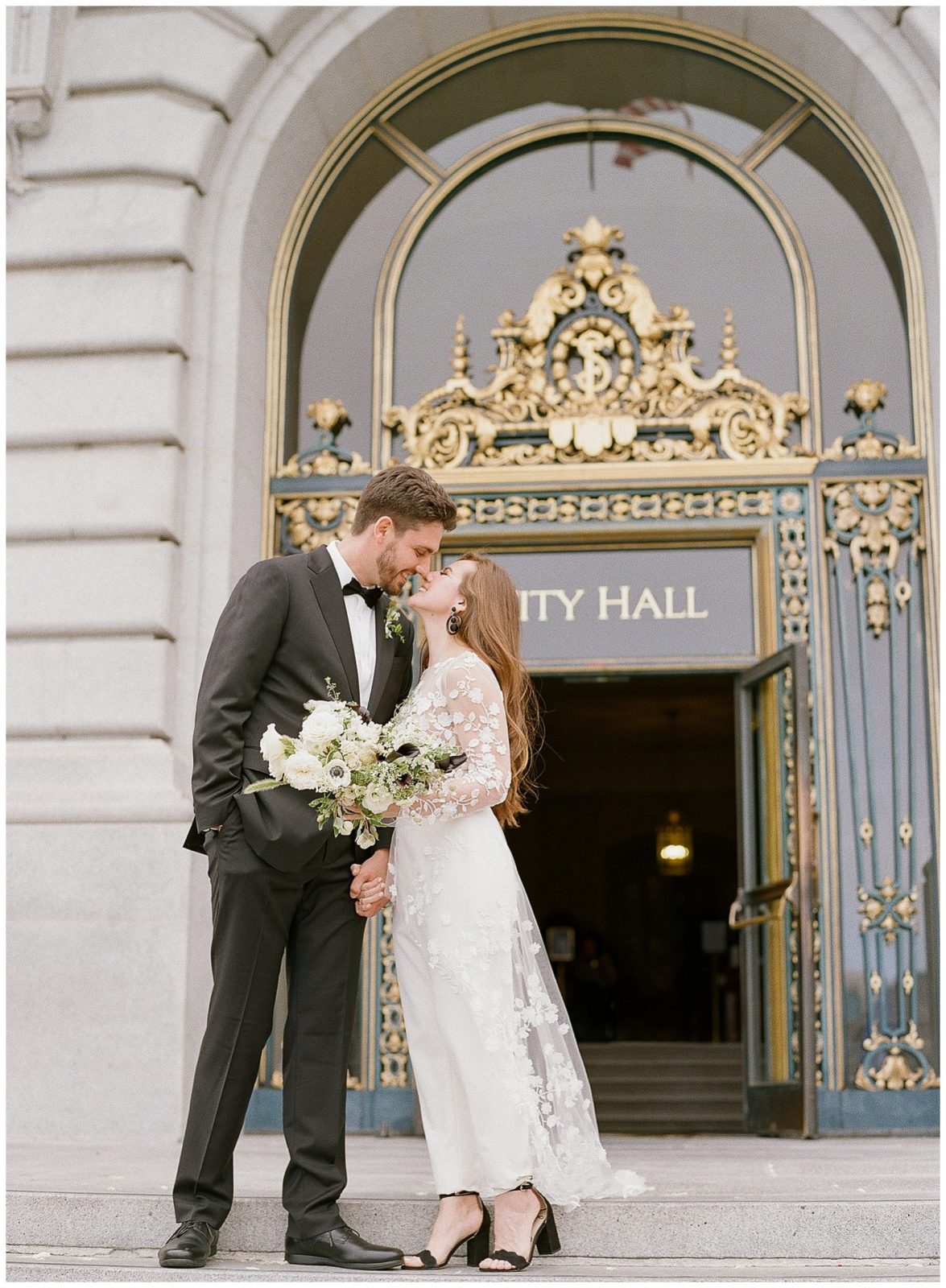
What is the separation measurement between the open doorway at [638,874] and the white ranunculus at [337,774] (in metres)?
15.7

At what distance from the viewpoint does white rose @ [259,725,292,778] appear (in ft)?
14.3

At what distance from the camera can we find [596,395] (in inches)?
367

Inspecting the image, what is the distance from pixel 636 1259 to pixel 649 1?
800 cm

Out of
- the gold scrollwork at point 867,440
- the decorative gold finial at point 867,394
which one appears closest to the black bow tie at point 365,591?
the gold scrollwork at point 867,440

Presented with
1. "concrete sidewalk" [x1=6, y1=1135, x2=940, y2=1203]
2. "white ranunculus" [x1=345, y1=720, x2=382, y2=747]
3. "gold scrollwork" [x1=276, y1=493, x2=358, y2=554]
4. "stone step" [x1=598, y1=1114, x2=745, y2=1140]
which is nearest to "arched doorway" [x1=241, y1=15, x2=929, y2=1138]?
"gold scrollwork" [x1=276, y1=493, x2=358, y2=554]

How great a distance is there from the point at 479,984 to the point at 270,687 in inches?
46.2

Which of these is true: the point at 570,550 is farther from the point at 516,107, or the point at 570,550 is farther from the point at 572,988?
the point at 572,988

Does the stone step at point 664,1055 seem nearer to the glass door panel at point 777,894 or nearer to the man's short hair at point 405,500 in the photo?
the glass door panel at point 777,894

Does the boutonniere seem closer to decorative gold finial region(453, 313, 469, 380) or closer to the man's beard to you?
the man's beard

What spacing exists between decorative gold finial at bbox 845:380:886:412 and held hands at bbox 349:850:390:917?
5.55 meters

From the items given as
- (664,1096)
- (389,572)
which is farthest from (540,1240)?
(664,1096)

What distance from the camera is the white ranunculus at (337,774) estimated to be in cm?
432

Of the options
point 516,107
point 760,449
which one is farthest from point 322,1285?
point 516,107

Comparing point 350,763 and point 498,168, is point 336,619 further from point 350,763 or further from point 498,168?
point 498,168
